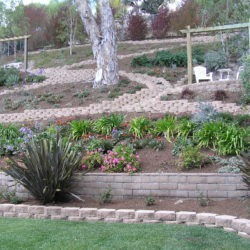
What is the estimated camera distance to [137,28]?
1219 inches

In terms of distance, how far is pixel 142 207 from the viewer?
7754 millimetres

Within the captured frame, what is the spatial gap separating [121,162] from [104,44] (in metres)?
10.9

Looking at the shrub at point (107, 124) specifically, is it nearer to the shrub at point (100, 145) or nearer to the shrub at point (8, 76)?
the shrub at point (100, 145)

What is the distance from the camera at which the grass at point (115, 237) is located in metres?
5.63

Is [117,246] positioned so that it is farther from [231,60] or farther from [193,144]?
[231,60]

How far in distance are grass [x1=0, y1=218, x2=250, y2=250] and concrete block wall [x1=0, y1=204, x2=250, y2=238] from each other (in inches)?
9.1

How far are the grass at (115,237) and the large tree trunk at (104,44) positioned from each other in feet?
40.1

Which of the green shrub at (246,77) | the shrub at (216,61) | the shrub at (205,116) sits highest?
the shrub at (216,61)

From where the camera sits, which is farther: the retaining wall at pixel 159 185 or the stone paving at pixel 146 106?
the stone paving at pixel 146 106

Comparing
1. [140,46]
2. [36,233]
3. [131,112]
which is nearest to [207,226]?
[36,233]

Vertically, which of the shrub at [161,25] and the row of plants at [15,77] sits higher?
the shrub at [161,25]

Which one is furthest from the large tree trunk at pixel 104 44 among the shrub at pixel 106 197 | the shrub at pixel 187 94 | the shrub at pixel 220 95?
the shrub at pixel 106 197

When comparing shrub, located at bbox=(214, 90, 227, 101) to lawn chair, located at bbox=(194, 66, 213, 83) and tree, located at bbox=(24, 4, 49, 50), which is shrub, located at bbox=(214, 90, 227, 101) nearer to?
lawn chair, located at bbox=(194, 66, 213, 83)

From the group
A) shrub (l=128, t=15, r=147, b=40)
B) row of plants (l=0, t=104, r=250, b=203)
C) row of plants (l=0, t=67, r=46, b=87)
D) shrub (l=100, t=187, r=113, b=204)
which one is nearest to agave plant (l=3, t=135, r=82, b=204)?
row of plants (l=0, t=104, r=250, b=203)
